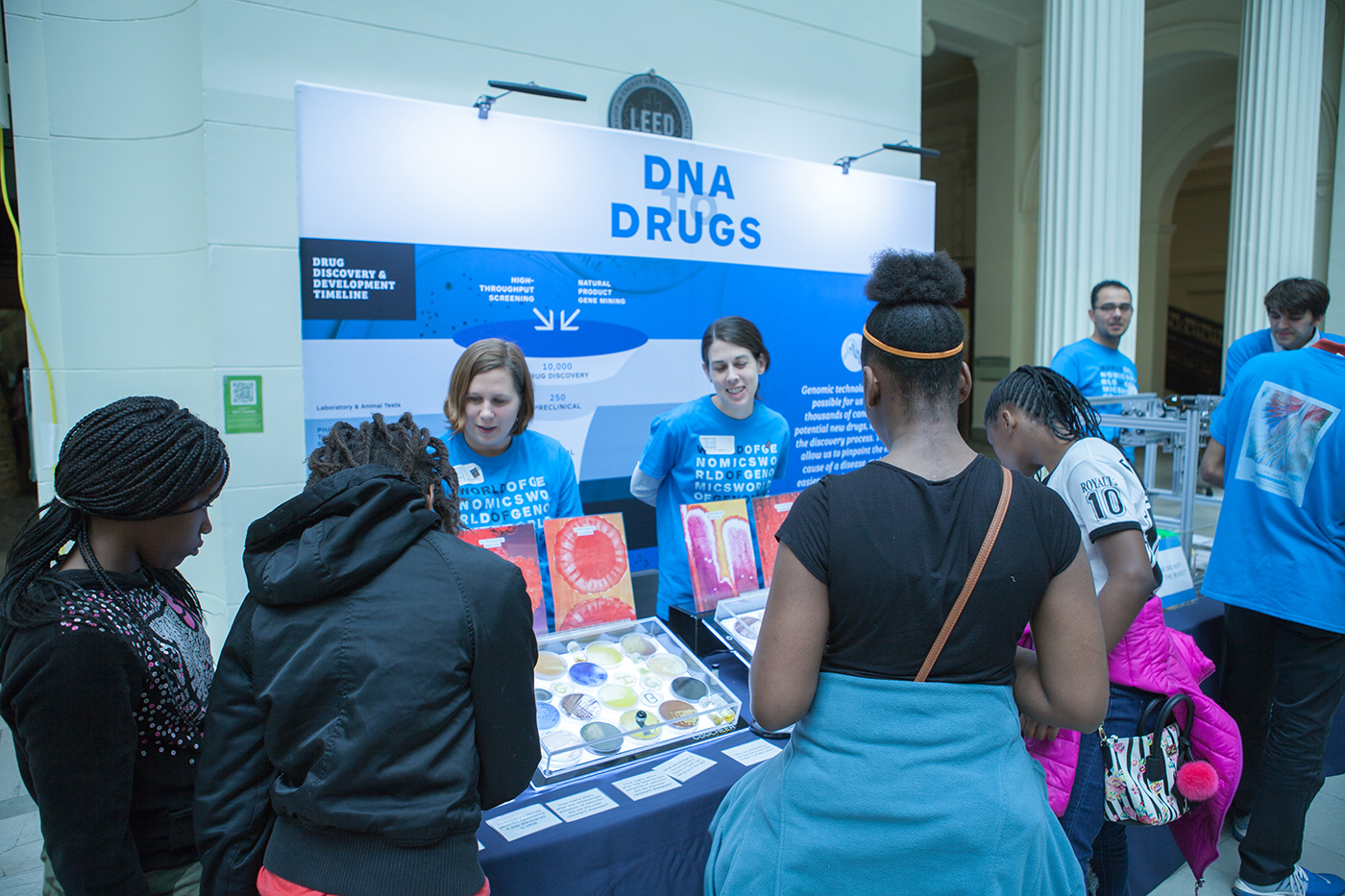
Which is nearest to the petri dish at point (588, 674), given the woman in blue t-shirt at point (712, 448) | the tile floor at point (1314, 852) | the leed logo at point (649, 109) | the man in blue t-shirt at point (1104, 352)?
the woman in blue t-shirt at point (712, 448)

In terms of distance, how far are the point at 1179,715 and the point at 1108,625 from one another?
0.39 m

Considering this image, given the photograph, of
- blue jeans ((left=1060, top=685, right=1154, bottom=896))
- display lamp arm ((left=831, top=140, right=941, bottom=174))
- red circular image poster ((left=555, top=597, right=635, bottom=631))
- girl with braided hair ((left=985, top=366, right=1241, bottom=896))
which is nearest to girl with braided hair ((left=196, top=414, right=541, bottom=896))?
red circular image poster ((left=555, top=597, right=635, bottom=631))

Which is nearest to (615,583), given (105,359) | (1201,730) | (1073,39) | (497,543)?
(497,543)

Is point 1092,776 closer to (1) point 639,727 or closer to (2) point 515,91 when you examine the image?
(1) point 639,727

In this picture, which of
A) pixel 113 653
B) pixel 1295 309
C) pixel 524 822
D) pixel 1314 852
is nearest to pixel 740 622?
pixel 524 822

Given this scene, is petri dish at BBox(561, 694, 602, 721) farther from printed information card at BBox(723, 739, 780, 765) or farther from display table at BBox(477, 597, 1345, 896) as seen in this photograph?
printed information card at BBox(723, 739, 780, 765)

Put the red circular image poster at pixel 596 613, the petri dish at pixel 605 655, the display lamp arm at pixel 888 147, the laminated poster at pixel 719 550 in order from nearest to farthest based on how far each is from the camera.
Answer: the petri dish at pixel 605 655 → the red circular image poster at pixel 596 613 → the laminated poster at pixel 719 550 → the display lamp arm at pixel 888 147

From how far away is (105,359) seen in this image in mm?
2988

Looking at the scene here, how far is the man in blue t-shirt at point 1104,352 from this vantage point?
430cm

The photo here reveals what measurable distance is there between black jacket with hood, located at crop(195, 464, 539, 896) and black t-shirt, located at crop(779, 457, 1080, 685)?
411 millimetres

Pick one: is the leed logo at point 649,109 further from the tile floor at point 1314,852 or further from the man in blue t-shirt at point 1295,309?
the tile floor at point 1314,852

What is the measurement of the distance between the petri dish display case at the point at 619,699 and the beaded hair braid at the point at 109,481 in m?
0.75

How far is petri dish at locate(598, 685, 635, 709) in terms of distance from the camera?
5.38 ft

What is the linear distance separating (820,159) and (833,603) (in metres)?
3.76
